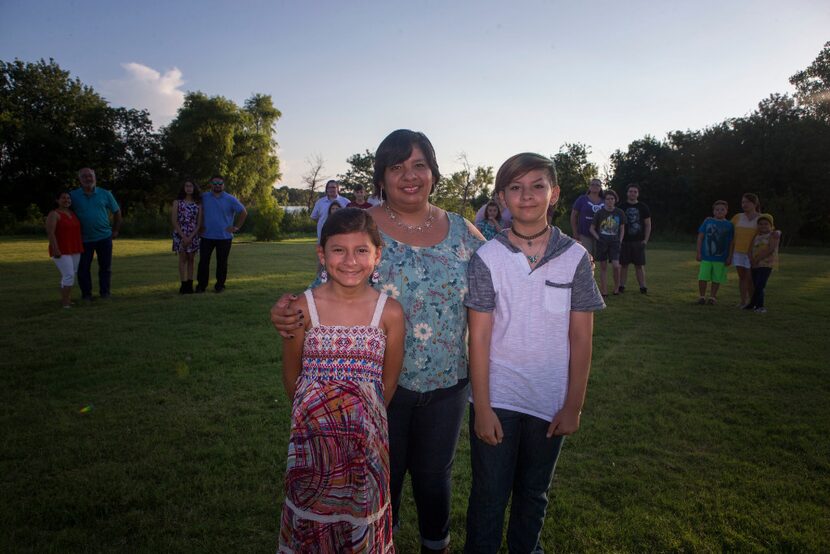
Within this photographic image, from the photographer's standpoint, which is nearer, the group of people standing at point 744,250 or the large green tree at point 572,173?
the group of people standing at point 744,250

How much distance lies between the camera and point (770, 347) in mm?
6320

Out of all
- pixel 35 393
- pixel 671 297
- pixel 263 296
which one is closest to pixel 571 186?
pixel 671 297

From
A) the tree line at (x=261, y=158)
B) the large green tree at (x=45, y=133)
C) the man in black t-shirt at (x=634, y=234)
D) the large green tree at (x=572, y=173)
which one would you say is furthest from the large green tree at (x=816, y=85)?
the large green tree at (x=45, y=133)

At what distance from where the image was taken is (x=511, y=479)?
2.19 m

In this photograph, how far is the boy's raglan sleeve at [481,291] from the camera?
83.3 inches

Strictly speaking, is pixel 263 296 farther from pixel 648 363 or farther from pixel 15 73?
pixel 15 73

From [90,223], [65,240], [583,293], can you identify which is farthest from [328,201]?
[583,293]

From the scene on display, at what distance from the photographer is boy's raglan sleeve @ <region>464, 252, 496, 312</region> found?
2.12m

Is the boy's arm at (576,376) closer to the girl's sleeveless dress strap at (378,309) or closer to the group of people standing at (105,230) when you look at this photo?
the girl's sleeveless dress strap at (378,309)

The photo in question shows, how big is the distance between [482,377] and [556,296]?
47 centimetres

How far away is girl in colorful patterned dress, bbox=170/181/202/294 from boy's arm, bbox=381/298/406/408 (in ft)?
27.4

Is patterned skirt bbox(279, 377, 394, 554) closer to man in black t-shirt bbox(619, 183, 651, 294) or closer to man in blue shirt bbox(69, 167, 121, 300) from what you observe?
man in blue shirt bbox(69, 167, 121, 300)

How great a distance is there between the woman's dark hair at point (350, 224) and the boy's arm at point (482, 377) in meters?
0.55

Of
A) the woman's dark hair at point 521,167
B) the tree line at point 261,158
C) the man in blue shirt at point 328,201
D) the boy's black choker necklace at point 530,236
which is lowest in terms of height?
the boy's black choker necklace at point 530,236
